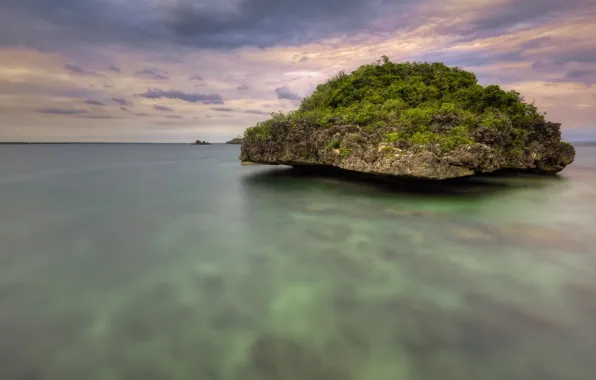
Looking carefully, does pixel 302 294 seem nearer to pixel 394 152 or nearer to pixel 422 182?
pixel 394 152

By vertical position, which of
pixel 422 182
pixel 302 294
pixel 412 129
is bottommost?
pixel 302 294

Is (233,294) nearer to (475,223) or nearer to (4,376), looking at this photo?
(4,376)

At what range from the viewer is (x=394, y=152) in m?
11.7

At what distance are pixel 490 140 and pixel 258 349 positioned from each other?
12.7 m

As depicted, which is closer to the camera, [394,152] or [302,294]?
[302,294]

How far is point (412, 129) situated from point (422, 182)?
3.99 metres

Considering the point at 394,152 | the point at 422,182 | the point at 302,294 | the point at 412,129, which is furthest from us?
the point at 422,182

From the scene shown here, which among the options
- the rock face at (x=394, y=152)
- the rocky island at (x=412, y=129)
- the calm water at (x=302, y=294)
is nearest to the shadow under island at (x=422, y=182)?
the rocky island at (x=412, y=129)

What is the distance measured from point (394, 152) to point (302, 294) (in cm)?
836

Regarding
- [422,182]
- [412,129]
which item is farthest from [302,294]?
[422,182]

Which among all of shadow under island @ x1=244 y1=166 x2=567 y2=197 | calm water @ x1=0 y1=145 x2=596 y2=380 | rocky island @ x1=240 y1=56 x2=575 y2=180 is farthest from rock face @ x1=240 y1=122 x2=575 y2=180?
calm water @ x1=0 y1=145 x2=596 y2=380

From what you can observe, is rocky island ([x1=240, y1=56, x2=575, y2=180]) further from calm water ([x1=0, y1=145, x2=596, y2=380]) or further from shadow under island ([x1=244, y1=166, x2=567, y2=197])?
calm water ([x1=0, y1=145, x2=596, y2=380])

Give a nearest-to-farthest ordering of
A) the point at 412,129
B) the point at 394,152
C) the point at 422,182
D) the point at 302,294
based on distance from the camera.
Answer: the point at 302,294 → the point at 394,152 → the point at 412,129 → the point at 422,182

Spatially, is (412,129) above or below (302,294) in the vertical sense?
above
